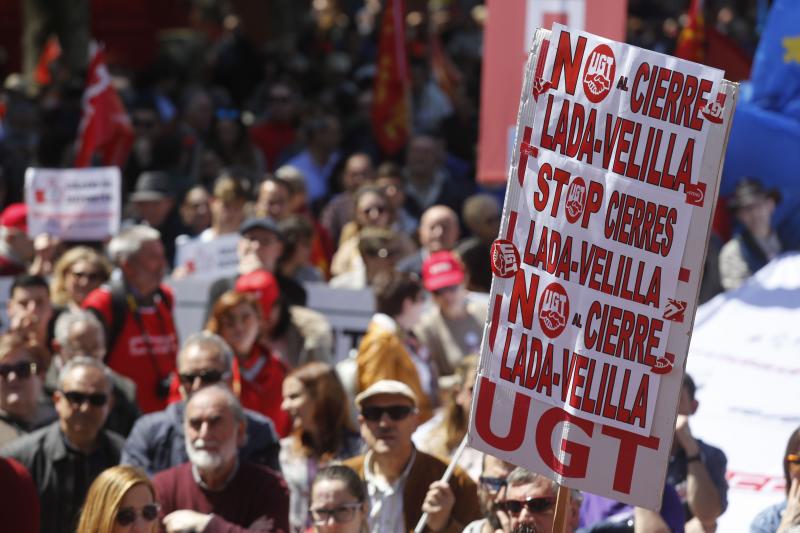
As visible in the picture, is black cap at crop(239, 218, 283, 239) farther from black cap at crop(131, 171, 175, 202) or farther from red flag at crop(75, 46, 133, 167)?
red flag at crop(75, 46, 133, 167)

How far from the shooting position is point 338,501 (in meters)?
6.19

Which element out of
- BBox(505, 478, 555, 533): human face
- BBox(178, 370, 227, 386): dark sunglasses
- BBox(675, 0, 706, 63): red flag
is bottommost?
BBox(178, 370, 227, 386): dark sunglasses

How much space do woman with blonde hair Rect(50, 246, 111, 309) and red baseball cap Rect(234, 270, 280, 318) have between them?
759 millimetres

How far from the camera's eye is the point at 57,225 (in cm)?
1117

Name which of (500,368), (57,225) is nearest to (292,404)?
(500,368)

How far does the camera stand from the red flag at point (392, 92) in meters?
14.1

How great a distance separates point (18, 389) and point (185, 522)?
1.55 m

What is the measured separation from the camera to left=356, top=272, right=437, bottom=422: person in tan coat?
821 centimetres

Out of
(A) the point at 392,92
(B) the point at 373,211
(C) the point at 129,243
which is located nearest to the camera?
(C) the point at 129,243

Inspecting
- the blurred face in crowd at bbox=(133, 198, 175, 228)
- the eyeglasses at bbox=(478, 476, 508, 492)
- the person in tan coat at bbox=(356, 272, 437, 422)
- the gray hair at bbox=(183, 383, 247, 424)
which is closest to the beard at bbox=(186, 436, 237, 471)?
the gray hair at bbox=(183, 383, 247, 424)

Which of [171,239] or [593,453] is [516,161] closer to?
[593,453]

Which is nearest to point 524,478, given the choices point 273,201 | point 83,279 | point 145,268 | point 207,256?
point 145,268

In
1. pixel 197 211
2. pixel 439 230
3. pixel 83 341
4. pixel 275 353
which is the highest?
pixel 439 230

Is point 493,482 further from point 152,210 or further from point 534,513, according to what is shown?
point 152,210
